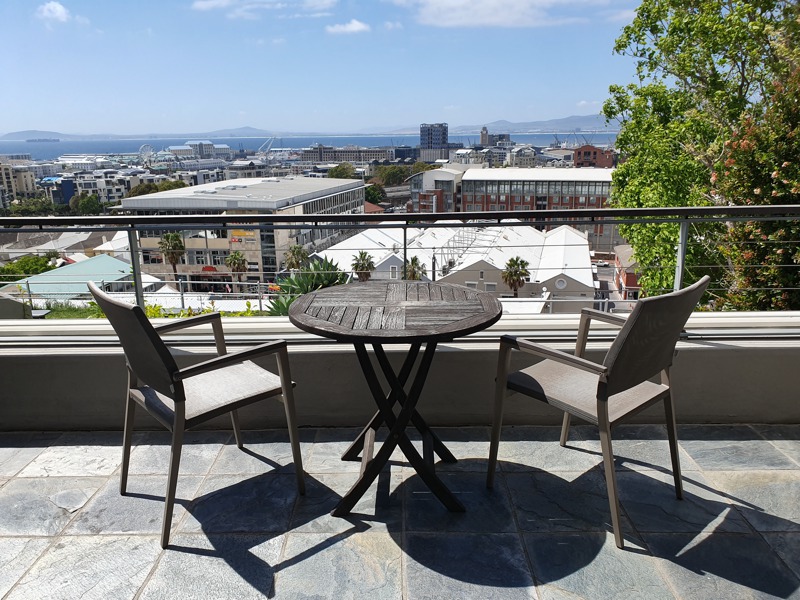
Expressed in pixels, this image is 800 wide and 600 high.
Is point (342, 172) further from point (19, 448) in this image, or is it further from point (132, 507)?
point (132, 507)

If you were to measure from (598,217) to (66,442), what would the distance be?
121 inches

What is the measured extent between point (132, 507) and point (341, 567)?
38.6 inches

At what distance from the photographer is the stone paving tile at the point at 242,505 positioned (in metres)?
2.23

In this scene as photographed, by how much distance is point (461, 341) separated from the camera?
308 cm

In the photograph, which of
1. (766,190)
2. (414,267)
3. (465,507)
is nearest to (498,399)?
(465,507)

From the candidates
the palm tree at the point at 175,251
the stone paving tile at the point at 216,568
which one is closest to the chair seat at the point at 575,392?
the stone paving tile at the point at 216,568

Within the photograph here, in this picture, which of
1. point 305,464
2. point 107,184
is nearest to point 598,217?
point 305,464

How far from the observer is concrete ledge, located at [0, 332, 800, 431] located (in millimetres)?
2975

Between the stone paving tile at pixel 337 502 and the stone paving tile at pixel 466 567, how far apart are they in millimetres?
173

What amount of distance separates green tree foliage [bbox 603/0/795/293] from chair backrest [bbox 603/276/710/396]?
12995 millimetres

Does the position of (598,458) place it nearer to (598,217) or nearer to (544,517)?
(544,517)

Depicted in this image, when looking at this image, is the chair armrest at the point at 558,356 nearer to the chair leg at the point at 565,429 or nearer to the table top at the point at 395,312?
the table top at the point at 395,312

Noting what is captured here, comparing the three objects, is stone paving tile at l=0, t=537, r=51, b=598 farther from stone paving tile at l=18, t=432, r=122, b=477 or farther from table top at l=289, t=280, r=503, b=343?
table top at l=289, t=280, r=503, b=343

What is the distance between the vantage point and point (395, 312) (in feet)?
7.58
